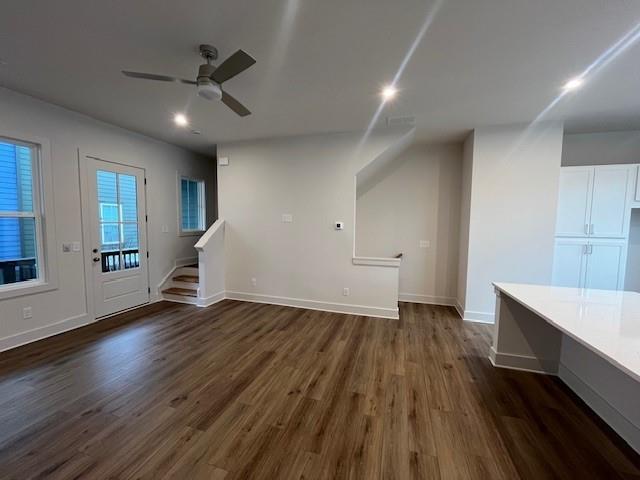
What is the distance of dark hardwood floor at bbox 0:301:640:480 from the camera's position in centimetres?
154

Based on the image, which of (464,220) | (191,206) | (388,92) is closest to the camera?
(388,92)

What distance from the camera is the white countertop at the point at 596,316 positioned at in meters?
1.24

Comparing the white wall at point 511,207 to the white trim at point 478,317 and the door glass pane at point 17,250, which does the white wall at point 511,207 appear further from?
the door glass pane at point 17,250

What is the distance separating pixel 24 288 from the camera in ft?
9.71

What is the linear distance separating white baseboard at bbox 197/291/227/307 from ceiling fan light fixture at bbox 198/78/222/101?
3.25 meters

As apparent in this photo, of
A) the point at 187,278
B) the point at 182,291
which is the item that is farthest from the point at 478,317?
the point at 187,278

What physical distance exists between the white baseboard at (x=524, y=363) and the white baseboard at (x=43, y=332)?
496 centimetres

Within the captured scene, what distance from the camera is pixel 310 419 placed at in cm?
190

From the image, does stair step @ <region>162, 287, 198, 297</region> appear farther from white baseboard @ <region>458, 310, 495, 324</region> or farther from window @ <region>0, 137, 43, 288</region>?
white baseboard @ <region>458, 310, 495, 324</region>

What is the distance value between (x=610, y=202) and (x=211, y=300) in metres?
5.94

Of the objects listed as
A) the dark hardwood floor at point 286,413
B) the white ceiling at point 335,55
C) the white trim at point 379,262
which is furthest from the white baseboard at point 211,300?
the white ceiling at point 335,55

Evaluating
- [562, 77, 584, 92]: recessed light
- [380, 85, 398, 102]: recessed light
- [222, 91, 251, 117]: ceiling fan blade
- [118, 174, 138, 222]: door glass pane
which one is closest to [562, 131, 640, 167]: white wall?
[562, 77, 584, 92]: recessed light

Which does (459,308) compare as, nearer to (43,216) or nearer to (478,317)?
(478,317)

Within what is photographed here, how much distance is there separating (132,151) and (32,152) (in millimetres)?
1194
